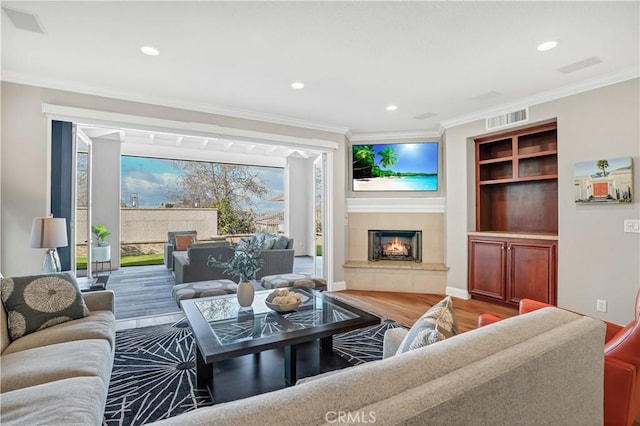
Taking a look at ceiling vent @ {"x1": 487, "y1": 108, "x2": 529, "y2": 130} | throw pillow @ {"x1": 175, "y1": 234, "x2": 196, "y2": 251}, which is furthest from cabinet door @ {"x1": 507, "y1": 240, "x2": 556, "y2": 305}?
throw pillow @ {"x1": 175, "y1": 234, "x2": 196, "y2": 251}

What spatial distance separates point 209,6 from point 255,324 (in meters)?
2.23

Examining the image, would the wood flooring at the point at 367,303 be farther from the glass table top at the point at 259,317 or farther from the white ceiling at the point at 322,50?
the white ceiling at the point at 322,50

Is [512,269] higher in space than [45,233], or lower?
lower

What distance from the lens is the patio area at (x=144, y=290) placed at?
4.07m

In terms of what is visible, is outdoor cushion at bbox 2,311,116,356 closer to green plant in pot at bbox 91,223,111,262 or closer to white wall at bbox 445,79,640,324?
white wall at bbox 445,79,640,324

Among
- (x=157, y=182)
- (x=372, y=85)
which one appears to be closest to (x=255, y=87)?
(x=372, y=85)

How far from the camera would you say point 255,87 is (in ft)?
11.6

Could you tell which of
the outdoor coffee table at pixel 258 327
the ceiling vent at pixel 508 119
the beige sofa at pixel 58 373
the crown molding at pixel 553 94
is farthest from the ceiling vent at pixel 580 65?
the beige sofa at pixel 58 373

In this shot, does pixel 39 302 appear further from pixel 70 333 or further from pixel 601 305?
pixel 601 305

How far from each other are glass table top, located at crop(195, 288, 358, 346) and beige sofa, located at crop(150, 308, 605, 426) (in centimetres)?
142

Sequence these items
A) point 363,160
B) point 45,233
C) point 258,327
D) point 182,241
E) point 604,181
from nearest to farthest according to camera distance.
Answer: point 258,327, point 45,233, point 604,181, point 363,160, point 182,241

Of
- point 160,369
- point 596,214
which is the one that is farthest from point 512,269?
point 160,369

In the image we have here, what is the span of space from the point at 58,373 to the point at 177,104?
10.5ft

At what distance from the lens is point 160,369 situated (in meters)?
2.53
